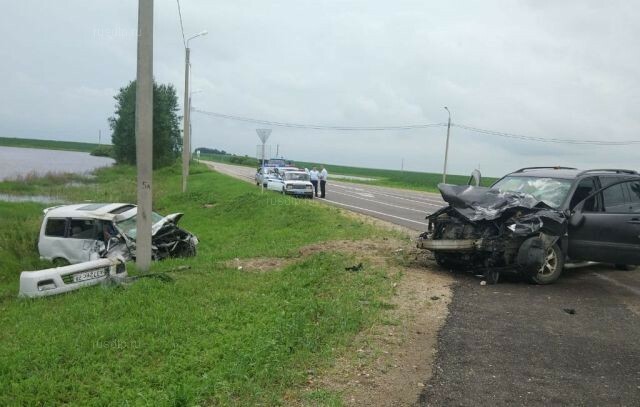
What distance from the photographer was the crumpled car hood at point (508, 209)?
7410 millimetres

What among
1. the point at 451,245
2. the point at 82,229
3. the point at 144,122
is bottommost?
the point at 82,229

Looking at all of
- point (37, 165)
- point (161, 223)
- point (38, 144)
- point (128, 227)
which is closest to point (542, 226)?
point (161, 223)

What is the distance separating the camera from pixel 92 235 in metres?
11.1

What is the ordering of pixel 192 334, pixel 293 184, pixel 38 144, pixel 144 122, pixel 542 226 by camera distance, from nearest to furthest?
1. pixel 192 334
2. pixel 542 226
3. pixel 144 122
4. pixel 293 184
5. pixel 38 144

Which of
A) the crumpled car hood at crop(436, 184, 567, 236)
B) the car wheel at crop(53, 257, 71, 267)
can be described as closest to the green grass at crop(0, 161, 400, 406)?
the crumpled car hood at crop(436, 184, 567, 236)

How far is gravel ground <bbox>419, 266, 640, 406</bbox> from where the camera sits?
13.3ft

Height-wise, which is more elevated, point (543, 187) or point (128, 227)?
point (543, 187)

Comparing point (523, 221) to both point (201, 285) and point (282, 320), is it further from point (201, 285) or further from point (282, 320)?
point (201, 285)

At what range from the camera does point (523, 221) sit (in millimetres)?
7430

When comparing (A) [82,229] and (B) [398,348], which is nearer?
(B) [398,348]

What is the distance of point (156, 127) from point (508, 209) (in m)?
60.4

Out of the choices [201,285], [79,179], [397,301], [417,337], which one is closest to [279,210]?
[201,285]

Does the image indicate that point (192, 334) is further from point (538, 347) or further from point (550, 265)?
point (550, 265)

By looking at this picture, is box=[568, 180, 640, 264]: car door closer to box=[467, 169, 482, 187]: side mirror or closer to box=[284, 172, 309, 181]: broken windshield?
box=[467, 169, 482, 187]: side mirror
